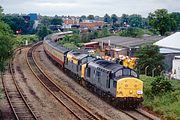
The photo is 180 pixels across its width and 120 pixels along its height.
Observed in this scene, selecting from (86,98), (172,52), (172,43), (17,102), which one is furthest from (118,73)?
(172,43)

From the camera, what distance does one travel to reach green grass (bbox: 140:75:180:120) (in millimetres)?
24719

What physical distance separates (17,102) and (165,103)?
11.4 metres

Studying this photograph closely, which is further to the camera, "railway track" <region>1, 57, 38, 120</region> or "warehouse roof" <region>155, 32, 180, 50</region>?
"warehouse roof" <region>155, 32, 180, 50</region>

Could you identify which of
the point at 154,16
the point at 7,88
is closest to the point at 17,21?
the point at 154,16

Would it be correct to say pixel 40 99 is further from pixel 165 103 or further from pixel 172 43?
pixel 172 43

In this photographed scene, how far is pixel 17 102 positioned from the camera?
1162 inches

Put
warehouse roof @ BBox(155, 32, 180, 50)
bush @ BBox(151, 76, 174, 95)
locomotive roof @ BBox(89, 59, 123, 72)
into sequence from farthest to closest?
warehouse roof @ BBox(155, 32, 180, 50)
bush @ BBox(151, 76, 174, 95)
locomotive roof @ BBox(89, 59, 123, 72)

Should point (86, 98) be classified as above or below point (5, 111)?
below

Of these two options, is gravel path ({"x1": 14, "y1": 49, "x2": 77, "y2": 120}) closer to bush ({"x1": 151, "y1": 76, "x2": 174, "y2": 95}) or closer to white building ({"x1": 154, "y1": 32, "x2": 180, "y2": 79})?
bush ({"x1": 151, "y1": 76, "x2": 174, "y2": 95})

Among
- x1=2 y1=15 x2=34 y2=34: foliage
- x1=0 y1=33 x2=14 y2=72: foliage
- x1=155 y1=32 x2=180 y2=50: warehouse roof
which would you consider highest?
x1=0 y1=33 x2=14 y2=72: foliage

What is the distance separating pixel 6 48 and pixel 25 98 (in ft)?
21.0

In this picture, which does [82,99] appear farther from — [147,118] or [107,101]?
[147,118]

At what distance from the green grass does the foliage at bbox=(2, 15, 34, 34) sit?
4149 inches

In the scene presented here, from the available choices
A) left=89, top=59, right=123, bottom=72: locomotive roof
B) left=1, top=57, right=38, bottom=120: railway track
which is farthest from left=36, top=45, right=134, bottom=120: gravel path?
left=1, top=57, right=38, bottom=120: railway track
